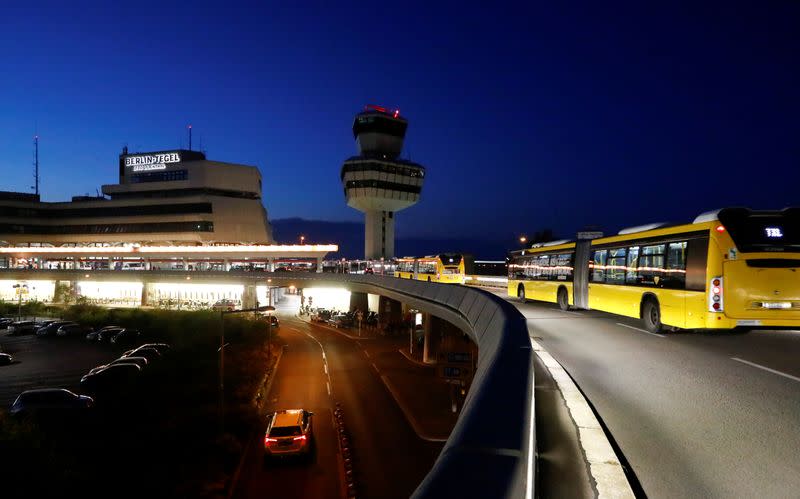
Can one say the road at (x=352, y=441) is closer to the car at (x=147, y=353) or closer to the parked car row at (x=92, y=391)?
the parked car row at (x=92, y=391)

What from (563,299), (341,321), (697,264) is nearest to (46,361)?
(341,321)

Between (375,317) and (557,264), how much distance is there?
125ft

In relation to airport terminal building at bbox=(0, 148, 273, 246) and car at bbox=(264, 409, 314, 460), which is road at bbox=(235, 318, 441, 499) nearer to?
car at bbox=(264, 409, 314, 460)

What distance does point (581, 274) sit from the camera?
19203 millimetres

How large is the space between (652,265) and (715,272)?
2737 millimetres

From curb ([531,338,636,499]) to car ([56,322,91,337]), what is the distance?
56.1 meters

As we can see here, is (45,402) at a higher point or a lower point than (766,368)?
lower

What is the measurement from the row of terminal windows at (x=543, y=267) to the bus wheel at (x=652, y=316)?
226 inches

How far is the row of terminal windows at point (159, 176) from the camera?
94.1 metres

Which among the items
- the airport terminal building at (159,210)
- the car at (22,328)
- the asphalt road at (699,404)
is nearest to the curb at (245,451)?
the asphalt road at (699,404)

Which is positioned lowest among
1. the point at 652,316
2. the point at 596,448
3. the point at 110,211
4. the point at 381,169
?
the point at 596,448

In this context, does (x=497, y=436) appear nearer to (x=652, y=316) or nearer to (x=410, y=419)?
(x=652, y=316)

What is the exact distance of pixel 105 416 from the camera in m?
24.9

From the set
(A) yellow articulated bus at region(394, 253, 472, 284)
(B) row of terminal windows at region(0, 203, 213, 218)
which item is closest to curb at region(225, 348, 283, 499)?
(A) yellow articulated bus at region(394, 253, 472, 284)
